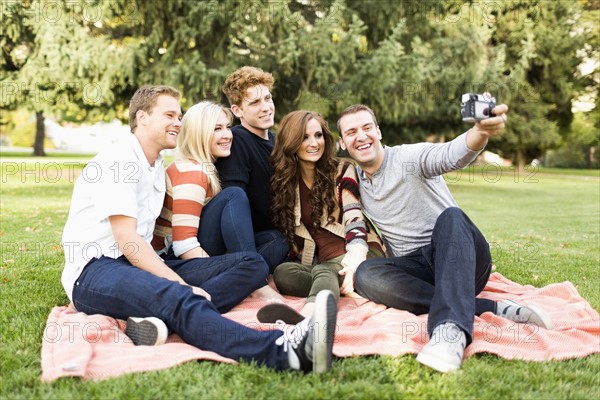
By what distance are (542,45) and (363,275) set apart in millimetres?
24090

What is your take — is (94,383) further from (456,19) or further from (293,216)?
(456,19)

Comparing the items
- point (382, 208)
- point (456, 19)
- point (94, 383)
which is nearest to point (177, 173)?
point (382, 208)

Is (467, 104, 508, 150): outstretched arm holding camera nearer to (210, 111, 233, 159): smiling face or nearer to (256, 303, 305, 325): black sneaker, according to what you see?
(256, 303, 305, 325): black sneaker

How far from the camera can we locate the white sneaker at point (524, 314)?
308cm

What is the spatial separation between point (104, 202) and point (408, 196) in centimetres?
172

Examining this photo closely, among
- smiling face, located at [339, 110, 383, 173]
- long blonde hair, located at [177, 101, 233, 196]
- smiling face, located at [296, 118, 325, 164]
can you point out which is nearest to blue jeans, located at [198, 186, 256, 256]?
long blonde hair, located at [177, 101, 233, 196]

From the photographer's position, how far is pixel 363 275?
132 inches

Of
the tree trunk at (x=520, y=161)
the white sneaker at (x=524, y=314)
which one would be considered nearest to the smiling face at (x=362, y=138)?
the white sneaker at (x=524, y=314)

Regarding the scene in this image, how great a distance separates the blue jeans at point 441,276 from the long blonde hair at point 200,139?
1.18 m

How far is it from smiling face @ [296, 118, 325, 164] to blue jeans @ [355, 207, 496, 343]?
0.82m

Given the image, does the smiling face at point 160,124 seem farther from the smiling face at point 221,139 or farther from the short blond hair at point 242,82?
the short blond hair at point 242,82

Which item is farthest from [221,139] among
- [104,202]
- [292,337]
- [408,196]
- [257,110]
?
[292,337]

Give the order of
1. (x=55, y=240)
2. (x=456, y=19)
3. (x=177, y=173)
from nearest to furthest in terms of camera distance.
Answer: (x=177, y=173)
(x=55, y=240)
(x=456, y=19)

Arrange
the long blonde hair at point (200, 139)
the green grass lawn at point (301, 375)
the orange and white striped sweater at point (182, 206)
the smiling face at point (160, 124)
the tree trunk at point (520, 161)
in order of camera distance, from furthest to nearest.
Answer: the tree trunk at point (520, 161) → the long blonde hair at point (200, 139) → the orange and white striped sweater at point (182, 206) → the smiling face at point (160, 124) → the green grass lawn at point (301, 375)
